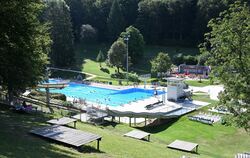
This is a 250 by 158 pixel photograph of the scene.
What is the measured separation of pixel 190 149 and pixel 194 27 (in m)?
62.6

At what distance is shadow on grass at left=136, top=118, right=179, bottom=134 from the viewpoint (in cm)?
3147

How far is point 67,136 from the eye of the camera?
54.7 feet

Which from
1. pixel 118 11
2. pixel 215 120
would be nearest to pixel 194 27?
pixel 118 11

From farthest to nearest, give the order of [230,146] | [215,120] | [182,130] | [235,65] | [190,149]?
[215,120], [182,130], [230,146], [190,149], [235,65]

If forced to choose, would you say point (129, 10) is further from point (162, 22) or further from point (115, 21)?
point (162, 22)

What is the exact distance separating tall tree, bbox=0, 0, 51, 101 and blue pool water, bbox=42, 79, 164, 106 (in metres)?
22.6

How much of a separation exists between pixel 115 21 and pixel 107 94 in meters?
37.6

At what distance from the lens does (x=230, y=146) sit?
26.8m

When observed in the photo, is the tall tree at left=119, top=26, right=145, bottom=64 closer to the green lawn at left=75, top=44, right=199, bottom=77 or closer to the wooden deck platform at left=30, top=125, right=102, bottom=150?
the green lawn at left=75, top=44, right=199, bottom=77

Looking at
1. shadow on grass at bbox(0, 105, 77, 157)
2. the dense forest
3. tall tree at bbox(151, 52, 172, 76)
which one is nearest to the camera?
shadow on grass at bbox(0, 105, 77, 157)

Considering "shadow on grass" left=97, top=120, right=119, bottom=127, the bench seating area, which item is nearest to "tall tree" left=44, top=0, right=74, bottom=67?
"shadow on grass" left=97, top=120, right=119, bottom=127

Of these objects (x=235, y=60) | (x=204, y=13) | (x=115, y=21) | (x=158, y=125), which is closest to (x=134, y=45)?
(x=115, y=21)

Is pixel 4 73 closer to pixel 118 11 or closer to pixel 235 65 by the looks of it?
pixel 235 65

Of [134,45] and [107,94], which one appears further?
[134,45]
